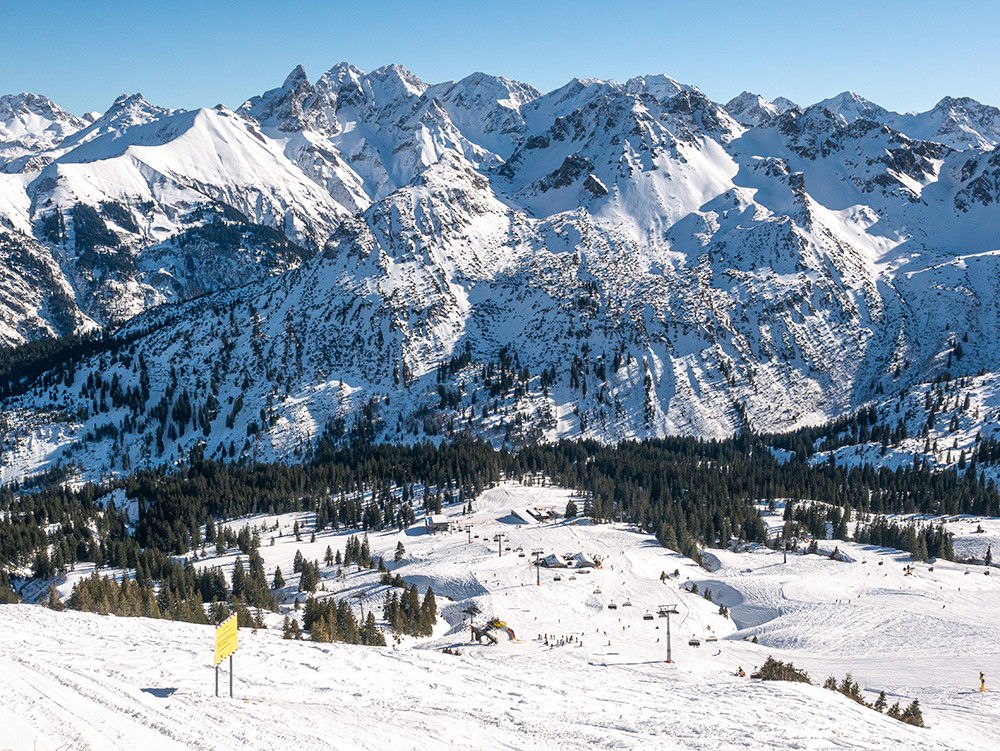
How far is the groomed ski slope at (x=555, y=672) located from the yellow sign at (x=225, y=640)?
221 cm

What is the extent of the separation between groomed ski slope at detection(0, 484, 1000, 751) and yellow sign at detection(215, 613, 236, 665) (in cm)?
221

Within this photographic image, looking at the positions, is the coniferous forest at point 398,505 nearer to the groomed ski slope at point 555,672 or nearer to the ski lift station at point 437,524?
the ski lift station at point 437,524

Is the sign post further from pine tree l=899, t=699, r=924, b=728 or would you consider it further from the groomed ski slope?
pine tree l=899, t=699, r=924, b=728

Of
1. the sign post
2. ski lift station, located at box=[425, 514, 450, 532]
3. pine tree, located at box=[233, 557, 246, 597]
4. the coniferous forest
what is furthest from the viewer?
ski lift station, located at box=[425, 514, 450, 532]

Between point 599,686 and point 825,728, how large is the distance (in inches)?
581

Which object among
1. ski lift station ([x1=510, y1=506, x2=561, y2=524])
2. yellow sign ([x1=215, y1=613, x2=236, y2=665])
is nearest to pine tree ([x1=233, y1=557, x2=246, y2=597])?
ski lift station ([x1=510, y1=506, x2=561, y2=524])

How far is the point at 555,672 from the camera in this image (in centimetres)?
5366

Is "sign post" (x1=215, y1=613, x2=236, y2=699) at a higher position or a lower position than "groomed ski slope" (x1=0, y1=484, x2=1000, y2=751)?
higher

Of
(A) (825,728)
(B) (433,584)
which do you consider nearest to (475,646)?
(B) (433,584)

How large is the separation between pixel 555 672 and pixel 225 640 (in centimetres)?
2682

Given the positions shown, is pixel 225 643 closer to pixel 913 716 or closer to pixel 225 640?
pixel 225 640

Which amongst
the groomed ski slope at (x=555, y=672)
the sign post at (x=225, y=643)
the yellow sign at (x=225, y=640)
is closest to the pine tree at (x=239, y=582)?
the groomed ski slope at (x=555, y=672)

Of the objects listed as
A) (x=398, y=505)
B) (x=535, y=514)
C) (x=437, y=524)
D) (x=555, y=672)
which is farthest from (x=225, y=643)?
(x=398, y=505)

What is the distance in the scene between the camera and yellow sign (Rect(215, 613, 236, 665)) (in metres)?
35.8
